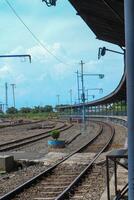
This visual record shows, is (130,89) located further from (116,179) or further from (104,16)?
(104,16)

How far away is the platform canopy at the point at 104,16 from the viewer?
16945 mm

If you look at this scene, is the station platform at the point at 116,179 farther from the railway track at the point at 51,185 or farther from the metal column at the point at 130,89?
the metal column at the point at 130,89

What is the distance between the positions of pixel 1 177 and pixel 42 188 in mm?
3561

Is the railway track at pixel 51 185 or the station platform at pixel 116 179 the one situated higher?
the station platform at pixel 116 179

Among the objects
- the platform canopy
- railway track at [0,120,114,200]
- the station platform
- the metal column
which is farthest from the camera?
the platform canopy

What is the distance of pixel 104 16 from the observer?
66.8 feet

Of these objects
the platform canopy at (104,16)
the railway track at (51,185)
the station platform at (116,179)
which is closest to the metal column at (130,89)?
the station platform at (116,179)

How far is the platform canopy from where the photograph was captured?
16945mm

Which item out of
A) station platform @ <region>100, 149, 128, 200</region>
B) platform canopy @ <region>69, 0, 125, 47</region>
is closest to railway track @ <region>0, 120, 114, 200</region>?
station platform @ <region>100, 149, 128, 200</region>

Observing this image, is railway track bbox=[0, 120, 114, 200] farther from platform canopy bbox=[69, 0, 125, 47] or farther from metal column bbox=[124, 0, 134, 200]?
metal column bbox=[124, 0, 134, 200]

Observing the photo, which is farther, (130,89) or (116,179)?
(116,179)

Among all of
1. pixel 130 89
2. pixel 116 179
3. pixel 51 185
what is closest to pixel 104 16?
pixel 51 185

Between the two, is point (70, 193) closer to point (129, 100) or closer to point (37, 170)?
point (37, 170)

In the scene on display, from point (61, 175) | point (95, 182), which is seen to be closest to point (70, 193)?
point (95, 182)
